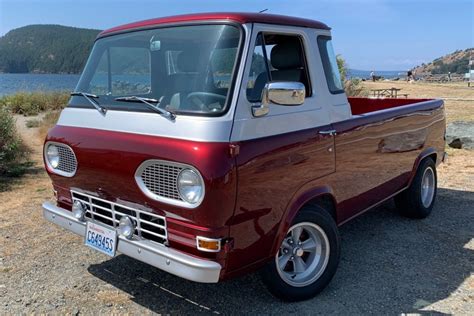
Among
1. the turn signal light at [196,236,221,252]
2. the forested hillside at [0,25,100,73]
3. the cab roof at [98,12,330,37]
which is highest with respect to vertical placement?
the forested hillside at [0,25,100,73]

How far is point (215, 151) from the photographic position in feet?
8.77

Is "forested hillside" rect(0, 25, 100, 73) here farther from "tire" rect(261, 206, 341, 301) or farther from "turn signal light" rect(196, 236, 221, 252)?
"turn signal light" rect(196, 236, 221, 252)

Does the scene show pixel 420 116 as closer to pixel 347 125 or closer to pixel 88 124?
pixel 347 125

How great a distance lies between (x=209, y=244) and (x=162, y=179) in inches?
20.6

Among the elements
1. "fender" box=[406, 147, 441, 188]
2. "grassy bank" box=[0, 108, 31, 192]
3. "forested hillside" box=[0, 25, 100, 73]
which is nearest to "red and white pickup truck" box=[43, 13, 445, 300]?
"fender" box=[406, 147, 441, 188]

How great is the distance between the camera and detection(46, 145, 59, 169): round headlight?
367 cm

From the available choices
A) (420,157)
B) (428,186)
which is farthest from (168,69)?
(428,186)

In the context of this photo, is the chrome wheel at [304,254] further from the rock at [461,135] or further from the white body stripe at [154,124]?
the rock at [461,135]

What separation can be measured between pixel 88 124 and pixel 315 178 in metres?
1.80

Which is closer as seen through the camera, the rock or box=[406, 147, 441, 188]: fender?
box=[406, 147, 441, 188]: fender

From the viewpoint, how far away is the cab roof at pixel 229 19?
3047 millimetres

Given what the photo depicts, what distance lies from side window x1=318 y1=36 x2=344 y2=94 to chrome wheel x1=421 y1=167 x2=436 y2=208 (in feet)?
8.05

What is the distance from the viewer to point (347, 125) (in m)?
3.86

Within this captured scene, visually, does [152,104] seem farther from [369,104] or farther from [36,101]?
[36,101]
